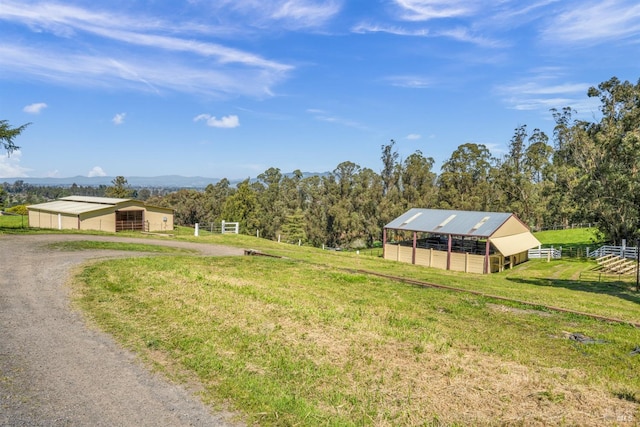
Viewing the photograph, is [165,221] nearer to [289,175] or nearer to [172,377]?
[172,377]

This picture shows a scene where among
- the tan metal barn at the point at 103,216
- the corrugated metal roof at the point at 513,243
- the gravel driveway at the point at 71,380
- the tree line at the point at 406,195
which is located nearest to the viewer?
the gravel driveway at the point at 71,380

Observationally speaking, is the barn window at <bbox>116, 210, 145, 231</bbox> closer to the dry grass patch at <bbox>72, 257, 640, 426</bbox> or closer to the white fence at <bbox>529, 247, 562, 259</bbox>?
the dry grass patch at <bbox>72, 257, 640, 426</bbox>

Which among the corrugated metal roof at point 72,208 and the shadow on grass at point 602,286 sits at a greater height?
the corrugated metal roof at point 72,208

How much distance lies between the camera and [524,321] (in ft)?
35.9

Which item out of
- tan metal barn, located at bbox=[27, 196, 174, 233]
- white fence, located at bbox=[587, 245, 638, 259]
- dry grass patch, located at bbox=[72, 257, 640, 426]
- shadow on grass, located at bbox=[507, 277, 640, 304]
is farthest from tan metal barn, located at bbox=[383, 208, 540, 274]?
tan metal barn, located at bbox=[27, 196, 174, 233]

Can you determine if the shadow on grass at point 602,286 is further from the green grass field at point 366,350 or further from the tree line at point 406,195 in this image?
the tree line at point 406,195

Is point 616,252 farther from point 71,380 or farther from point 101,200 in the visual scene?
point 101,200

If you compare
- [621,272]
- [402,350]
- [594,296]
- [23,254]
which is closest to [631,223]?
[621,272]

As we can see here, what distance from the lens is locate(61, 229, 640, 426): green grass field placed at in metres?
5.91

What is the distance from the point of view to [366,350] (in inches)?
320

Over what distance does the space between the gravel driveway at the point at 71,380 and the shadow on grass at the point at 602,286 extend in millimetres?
20449

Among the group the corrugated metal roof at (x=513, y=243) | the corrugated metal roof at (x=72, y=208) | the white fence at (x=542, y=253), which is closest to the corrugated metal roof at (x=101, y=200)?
the corrugated metal roof at (x=72, y=208)

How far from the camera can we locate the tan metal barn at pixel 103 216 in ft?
116

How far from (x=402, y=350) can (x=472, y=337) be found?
2185mm
